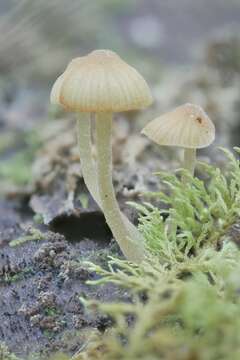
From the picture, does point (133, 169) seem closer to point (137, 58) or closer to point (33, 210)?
point (33, 210)

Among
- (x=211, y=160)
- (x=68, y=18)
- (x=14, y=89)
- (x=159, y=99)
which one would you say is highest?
(x=68, y=18)

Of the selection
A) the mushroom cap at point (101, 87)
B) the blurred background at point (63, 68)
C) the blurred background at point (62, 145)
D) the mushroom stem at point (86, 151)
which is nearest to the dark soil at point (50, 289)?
the blurred background at point (62, 145)

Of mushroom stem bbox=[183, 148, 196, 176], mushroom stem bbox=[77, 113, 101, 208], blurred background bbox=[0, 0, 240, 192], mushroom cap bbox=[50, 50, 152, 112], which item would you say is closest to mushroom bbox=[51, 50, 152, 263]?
mushroom cap bbox=[50, 50, 152, 112]

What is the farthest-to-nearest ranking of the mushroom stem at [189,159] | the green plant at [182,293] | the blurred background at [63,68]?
the blurred background at [63,68], the mushroom stem at [189,159], the green plant at [182,293]

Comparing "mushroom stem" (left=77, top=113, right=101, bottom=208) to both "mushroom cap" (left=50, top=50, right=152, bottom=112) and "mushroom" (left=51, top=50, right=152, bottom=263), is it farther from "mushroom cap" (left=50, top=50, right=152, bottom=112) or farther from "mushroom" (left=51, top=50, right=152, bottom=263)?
"mushroom cap" (left=50, top=50, right=152, bottom=112)

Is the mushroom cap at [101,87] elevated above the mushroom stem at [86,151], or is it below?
above

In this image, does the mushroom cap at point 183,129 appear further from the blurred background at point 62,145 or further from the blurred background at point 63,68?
the blurred background at point 63,68

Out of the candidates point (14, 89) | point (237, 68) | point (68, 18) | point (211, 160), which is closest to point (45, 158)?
point (211, 160)
